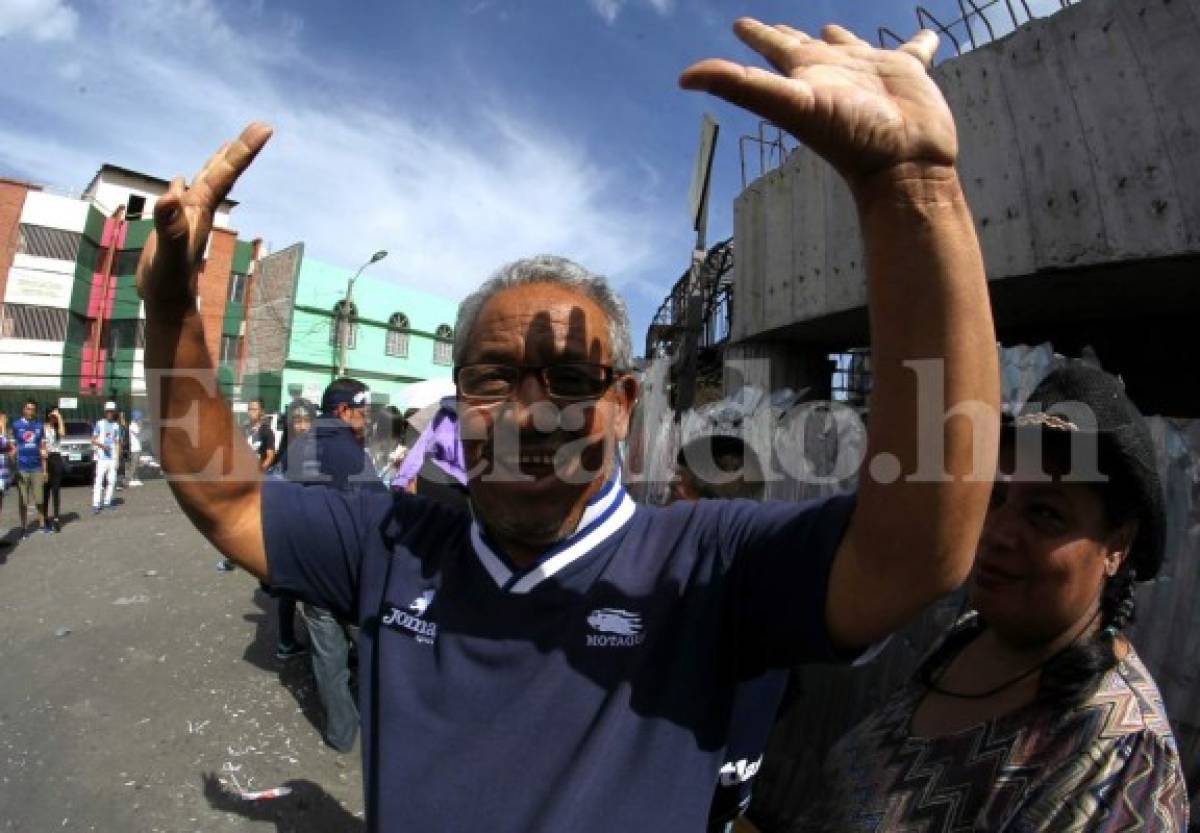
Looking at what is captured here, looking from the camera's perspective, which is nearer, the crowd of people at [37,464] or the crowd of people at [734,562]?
the crowd of people at [734,562]

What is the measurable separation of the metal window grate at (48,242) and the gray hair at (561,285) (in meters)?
40.1

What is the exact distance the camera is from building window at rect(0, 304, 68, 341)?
31172mm

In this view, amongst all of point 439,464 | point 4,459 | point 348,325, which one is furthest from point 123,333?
point 439,464

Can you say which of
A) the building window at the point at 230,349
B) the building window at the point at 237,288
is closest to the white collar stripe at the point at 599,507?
the building window at the point at 230,349

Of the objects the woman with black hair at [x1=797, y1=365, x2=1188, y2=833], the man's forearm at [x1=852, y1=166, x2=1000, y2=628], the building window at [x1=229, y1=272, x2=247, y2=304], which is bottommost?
the woman with black hair at [x1=797, y1=365, x2=1188, y2=833]

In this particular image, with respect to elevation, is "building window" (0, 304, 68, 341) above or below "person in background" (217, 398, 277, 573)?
above

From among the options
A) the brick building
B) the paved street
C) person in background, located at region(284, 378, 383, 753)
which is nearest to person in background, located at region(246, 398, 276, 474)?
the paved street

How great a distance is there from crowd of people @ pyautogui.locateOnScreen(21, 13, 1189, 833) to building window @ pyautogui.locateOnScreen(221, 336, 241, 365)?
130 feet

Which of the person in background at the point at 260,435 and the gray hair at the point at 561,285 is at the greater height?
the gray hair at the point at 561,285

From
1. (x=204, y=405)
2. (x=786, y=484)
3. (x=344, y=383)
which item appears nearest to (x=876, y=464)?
(x=204, y=405)

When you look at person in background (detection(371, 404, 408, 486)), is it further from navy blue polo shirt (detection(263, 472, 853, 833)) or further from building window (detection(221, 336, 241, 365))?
building window (detection(221, 336, 241, 365))

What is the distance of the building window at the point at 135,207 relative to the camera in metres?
36.5

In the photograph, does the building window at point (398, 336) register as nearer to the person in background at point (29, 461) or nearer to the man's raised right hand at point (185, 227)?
the person in background at point (29, 461)

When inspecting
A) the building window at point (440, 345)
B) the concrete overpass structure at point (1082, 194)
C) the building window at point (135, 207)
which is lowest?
the concrete overpass structure at point (1082, 194)
